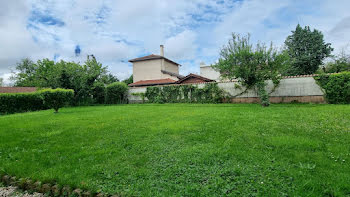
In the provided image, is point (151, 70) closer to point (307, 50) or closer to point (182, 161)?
point (307, 50)

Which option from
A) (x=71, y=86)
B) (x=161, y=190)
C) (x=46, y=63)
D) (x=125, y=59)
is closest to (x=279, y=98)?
(x=161, y=190)

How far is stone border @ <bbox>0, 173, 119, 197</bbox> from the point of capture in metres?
2.27

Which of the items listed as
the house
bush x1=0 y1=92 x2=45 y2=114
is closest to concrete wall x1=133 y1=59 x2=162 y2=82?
the house

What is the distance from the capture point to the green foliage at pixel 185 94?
15.0 m

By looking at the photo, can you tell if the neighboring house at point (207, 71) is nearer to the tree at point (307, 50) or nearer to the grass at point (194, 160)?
the tree at point (307, 50)

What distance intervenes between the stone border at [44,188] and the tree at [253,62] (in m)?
11.2

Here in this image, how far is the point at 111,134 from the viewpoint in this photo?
16.5 feet

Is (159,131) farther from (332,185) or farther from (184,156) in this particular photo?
(332,185)

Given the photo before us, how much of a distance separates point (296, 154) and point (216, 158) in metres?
1.50

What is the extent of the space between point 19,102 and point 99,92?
707 centimetres

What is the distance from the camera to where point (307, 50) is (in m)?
22.7

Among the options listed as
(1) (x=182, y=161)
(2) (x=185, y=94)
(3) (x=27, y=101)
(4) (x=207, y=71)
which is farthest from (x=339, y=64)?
(3) (x=27, y=101)

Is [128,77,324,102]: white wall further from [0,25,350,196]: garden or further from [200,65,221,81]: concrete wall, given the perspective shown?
[200,65,221,81]: concrete wall

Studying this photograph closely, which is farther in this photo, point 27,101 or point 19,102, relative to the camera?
point 27,101
